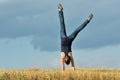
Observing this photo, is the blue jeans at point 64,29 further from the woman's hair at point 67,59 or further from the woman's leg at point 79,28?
the woman's hair at point 67,59

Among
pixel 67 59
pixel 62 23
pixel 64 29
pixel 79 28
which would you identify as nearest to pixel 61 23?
pixel 62 23

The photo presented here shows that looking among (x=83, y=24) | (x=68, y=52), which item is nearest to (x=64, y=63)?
(x=68, y=52)

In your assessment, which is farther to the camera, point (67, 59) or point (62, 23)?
point (62, 23)

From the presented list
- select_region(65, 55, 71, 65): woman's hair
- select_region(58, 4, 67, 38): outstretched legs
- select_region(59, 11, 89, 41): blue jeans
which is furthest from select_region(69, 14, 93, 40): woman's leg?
select_region(65, 55, 71, 65): woman's hair

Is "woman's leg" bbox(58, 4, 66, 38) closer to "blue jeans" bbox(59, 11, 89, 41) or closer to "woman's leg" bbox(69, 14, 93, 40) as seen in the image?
"blue jeans" bbox(59, 11, 89, 41)

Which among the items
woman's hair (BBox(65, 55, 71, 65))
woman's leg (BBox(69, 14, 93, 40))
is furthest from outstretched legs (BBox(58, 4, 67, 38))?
woman's hair (BBox(65, 55, 71, 65))

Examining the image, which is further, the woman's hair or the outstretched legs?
the outstretched legs

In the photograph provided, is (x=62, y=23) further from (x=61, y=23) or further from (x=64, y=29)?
(x=64, y=29)

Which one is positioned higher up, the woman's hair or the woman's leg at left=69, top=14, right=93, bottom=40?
the woman's leg at left=69, top=14, right=93, bottom=40

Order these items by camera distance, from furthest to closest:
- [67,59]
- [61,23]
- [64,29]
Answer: [61,23]
[64,29]
[67,59]

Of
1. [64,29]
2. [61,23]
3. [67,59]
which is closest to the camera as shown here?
[67,59]

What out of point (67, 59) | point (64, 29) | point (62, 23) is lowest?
point (67, 59)

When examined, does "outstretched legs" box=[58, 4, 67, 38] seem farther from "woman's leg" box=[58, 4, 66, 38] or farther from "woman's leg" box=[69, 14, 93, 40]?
"woman's leg" box=[69, 14, 93, 40]

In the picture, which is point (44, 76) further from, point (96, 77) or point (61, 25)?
point (61, 25)
